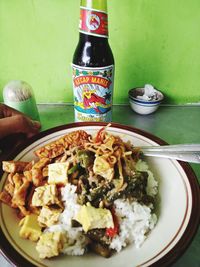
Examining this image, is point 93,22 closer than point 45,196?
No

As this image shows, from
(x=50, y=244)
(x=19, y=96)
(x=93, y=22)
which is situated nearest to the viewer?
(x=50, y=244)

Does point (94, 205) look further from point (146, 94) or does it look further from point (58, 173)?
point (146, 94)

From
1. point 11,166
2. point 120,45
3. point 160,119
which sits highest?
point 120,45

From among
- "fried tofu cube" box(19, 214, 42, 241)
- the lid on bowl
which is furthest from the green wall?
"fried tofu cube" box(19, 214, 42, 241)

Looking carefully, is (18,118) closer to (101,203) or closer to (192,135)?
(101,203)

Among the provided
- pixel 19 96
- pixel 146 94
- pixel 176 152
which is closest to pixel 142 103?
pixel 146 94

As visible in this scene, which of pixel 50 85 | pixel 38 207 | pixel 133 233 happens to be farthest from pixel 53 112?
pixel 133 233

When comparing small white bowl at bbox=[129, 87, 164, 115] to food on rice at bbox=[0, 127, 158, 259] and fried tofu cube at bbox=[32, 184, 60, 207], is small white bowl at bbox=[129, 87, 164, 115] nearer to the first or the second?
food on rice at bbox=[0, 127, 158, 259]
